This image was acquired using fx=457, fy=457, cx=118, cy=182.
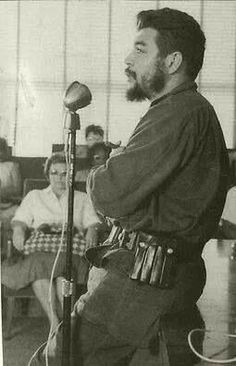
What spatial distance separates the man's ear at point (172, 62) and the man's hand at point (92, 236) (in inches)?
10.2

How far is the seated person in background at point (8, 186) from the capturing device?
71 cm

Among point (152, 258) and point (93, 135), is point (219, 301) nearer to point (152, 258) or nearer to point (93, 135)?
point (152, 258)

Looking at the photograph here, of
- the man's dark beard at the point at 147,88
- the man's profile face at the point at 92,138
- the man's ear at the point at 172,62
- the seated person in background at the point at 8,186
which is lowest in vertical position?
the seated person in background at the point at 8,186

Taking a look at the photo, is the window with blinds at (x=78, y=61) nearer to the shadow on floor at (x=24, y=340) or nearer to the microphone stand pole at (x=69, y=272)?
the microphone stand pole at (x=69, y=272)

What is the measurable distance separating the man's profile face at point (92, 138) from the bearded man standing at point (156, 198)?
3.4 inches

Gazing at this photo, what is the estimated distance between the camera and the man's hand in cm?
71

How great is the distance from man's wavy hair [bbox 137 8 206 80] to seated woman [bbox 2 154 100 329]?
0.74ft

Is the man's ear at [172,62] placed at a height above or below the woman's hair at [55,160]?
above

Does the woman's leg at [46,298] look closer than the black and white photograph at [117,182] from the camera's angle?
No

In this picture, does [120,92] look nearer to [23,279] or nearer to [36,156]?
[36,156]

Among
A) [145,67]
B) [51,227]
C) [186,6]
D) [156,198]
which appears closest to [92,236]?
[51,227]

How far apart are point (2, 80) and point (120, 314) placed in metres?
0.40

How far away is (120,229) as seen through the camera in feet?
2.08

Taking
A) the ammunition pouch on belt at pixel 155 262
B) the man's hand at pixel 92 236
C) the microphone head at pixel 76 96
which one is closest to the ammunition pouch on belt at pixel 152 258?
the ammunition pouch on belt at pixel 155 262
